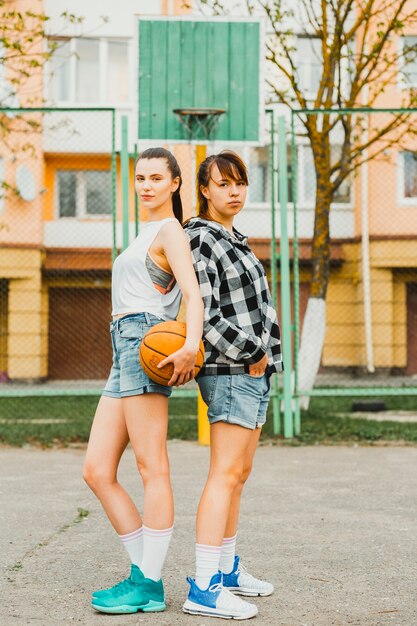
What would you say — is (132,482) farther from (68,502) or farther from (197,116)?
(197,116)

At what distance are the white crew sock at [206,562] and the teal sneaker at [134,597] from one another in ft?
0.57

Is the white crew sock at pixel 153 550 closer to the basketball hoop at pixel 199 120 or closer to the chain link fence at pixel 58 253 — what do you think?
the basketball hoop at pixel 199 120

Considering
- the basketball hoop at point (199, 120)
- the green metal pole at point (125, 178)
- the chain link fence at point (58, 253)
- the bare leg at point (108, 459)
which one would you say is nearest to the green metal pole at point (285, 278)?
the basketball hoop at point (199, 120)

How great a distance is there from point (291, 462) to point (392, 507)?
2.22 meters

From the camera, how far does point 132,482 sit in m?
7.65

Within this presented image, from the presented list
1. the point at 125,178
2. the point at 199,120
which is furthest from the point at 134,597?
the point at 125,178

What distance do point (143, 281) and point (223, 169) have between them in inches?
21.6

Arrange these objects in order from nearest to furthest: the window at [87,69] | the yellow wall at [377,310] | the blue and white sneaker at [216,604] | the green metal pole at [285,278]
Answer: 1. the blue and white sneaker at [216,604]
2. the green metal pole at [285,278]
3. the yellow wall at [377,310]
4. the window at [87,69]

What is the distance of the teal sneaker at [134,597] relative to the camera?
3996 millimetres

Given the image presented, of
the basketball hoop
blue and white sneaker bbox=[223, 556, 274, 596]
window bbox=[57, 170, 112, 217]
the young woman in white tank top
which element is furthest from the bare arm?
window bbox=[57, 170, 112, 217]

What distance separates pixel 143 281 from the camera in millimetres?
4027

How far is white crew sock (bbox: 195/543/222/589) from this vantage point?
398cm

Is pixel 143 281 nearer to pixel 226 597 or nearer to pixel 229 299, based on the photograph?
pixel 229 299

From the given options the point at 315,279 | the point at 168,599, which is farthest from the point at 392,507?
the point at 315,279
